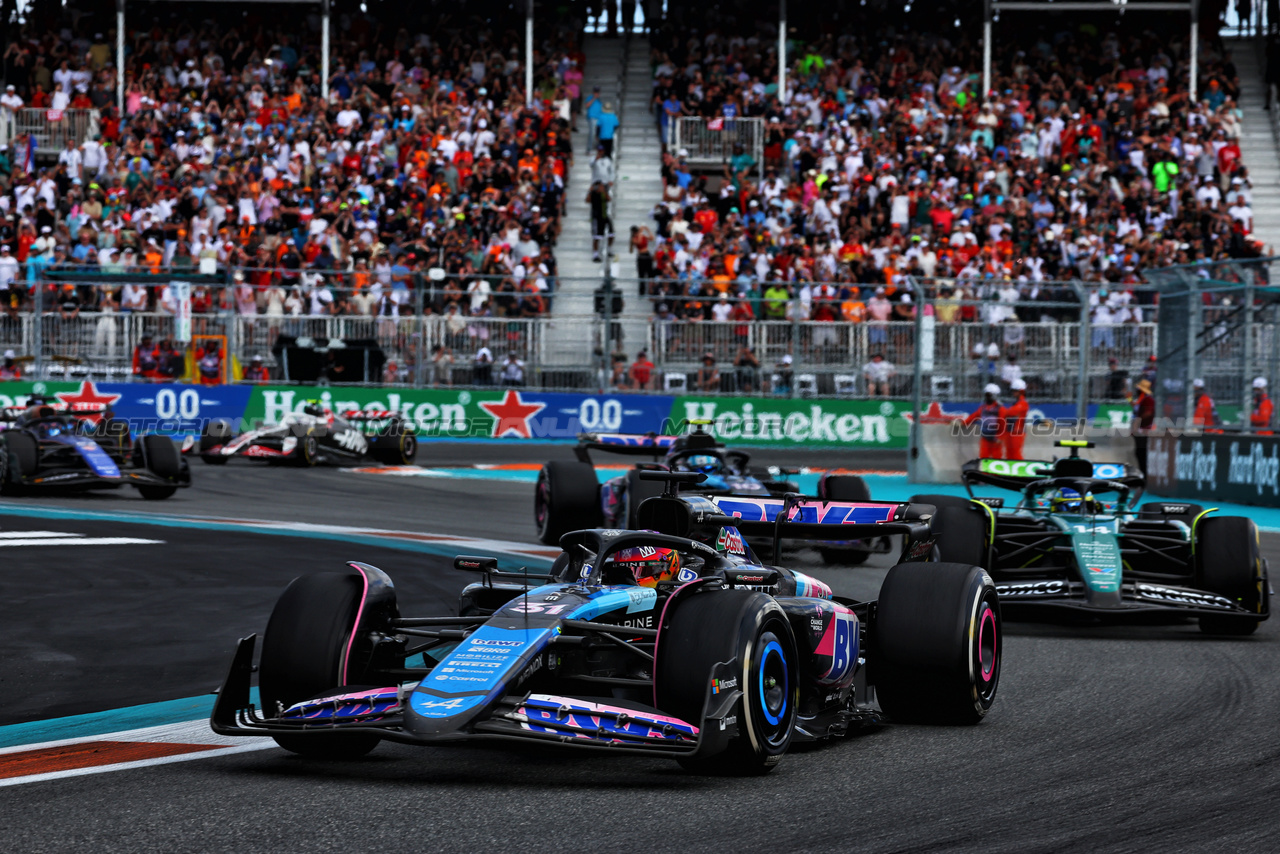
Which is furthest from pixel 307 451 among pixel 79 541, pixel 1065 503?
pixel 1065 503

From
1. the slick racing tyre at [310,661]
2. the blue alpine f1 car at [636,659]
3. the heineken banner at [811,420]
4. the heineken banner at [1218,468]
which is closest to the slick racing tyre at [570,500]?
the blue alpine f1 car at [636,659]

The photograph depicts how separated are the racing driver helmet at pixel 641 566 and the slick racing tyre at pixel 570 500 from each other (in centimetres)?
699

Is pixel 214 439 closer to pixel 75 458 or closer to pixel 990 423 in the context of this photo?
pixel 75 458

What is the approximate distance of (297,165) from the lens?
1212 inches

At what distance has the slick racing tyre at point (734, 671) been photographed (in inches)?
228

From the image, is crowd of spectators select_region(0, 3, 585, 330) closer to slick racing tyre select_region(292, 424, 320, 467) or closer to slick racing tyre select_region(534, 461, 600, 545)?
slick racing tyre select_region(292, 424, 320, 467)

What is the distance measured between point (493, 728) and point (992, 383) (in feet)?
61.8

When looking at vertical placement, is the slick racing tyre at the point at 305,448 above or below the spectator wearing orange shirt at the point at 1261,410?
below

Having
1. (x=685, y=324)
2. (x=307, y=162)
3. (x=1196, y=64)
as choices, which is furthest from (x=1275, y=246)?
(x=307, y=162)

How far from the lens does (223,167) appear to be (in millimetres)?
30594

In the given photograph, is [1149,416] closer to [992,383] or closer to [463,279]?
[992,383]

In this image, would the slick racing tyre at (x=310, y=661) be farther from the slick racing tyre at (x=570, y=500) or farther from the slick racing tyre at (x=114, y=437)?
the slick racing tyre at (x=114, y=437)

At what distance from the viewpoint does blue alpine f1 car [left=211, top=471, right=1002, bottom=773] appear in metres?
5.61

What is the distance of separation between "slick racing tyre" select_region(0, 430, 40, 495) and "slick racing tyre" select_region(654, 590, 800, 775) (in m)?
13.7
